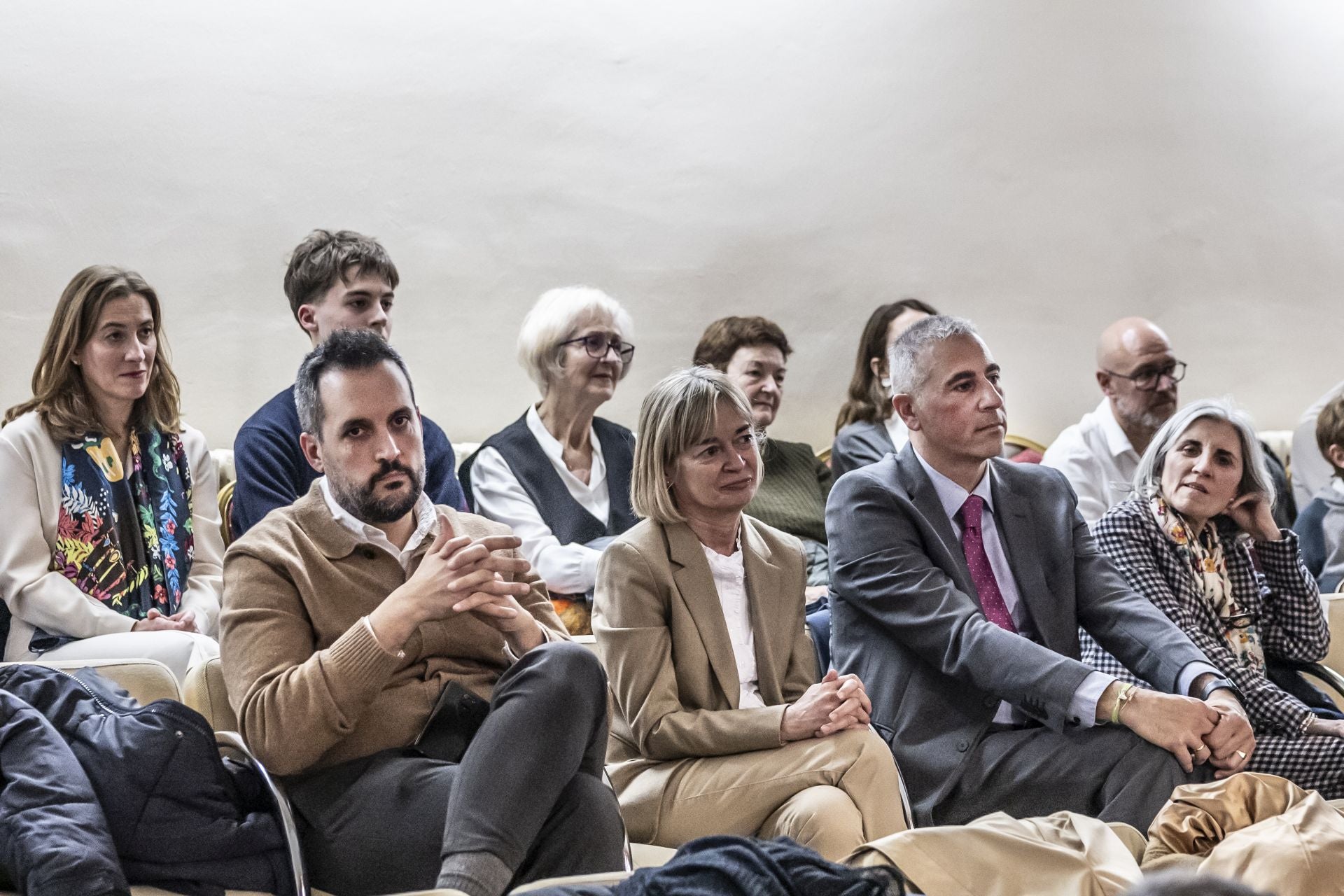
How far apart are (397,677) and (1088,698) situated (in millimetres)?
1366

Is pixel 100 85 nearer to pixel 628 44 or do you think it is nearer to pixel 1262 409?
pixel 628 44

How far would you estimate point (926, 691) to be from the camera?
293 centimetres

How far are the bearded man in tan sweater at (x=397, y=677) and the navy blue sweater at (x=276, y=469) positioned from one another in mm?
661

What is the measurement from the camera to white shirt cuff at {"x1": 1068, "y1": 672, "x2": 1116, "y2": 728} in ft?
9.09

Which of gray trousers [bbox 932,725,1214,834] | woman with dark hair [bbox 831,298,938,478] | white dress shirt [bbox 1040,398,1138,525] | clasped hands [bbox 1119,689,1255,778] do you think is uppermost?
woman with dark hair [bbox 831,298,938,478]

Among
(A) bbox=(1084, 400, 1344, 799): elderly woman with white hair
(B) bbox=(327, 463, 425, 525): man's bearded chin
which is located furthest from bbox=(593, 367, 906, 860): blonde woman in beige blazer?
(A) bbox=(1084, 400, 1344, 799): elderly woman with white hair

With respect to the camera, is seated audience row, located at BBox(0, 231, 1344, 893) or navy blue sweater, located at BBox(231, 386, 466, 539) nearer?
seated audience row, located at BBox(0, 231, 1344, 893)

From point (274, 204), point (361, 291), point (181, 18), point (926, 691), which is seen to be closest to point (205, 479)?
point (361, 291)

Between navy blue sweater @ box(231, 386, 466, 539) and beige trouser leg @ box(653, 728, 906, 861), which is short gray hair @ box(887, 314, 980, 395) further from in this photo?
navy blue sweater @ box(231, 386, 466, 539)

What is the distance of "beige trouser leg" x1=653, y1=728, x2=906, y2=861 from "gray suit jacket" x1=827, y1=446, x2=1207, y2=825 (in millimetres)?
345

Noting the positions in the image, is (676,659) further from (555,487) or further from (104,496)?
(104,496)

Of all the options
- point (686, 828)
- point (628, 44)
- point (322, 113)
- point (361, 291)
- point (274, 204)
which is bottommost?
point (686, 828)

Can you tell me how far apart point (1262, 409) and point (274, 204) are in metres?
4.22

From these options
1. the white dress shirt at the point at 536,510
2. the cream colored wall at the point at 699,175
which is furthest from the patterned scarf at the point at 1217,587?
the cream colored wall at the point at 699,175
